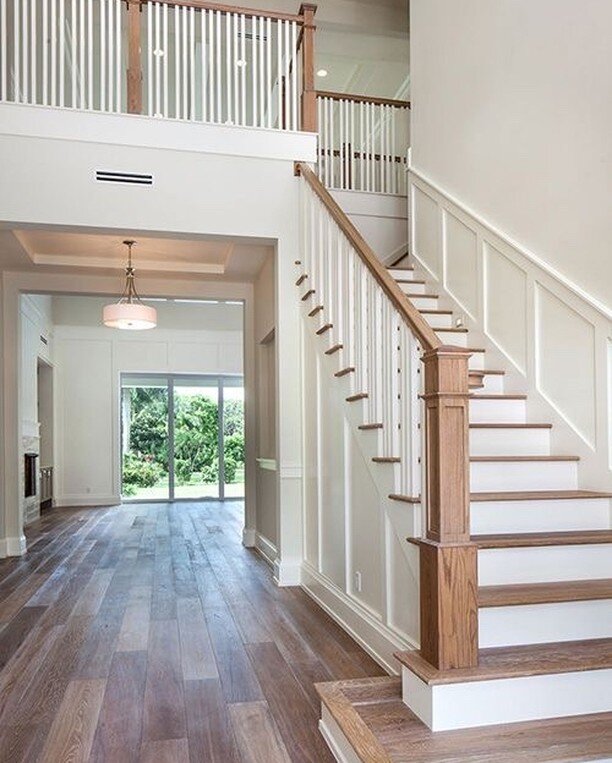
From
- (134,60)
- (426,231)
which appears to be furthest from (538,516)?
(134,60)

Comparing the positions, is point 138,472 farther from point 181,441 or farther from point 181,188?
point 181,188

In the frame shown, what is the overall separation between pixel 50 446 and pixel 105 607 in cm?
681

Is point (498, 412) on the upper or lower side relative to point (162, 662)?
upper

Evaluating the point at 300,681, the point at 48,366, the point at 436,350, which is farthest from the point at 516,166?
the point at 48,366

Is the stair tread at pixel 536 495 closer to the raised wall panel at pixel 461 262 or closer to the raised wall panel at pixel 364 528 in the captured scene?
the raised wall panel at pixel 364 528

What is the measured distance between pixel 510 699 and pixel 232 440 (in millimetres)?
9656

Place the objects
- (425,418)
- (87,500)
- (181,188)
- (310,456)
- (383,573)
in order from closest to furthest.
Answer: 1. (425,418)
2. (383,573)
3. (310,456)
4. (181,188)
5. (87,500)

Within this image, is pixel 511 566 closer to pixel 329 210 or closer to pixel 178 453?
pixel 329 210

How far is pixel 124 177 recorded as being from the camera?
15.1ft

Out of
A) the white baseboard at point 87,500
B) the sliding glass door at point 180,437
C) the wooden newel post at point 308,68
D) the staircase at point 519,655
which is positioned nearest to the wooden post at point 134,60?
the wooden newel post at point 308,68

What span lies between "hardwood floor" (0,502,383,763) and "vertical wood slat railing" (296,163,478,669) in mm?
640

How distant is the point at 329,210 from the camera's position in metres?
3.94

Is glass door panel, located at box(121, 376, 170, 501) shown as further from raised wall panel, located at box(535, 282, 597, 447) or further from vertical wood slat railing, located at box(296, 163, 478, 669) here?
raised wall panel, located at box(535, 282, 597, 447)

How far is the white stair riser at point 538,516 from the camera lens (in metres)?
2.74
